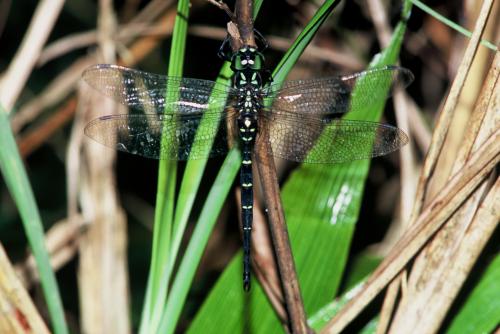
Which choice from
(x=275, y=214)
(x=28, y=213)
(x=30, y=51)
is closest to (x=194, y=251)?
(x=275, y=214)

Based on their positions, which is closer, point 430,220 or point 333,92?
point 430,220

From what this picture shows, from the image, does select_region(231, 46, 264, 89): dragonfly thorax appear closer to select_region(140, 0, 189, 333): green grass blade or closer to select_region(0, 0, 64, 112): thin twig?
select_region(140, 0, 189, 333): green grass blade

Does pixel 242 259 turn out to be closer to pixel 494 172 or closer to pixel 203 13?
pixel 494 172

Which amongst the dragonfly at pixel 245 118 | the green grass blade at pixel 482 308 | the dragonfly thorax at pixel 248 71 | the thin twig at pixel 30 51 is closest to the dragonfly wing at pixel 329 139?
the dragonfly at pixel 245 118

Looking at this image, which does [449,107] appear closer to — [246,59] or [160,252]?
[246,59]

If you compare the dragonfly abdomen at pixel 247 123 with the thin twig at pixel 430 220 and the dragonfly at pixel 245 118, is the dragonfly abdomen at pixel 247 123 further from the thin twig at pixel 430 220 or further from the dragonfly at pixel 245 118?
the thin twig at pixel 430 220

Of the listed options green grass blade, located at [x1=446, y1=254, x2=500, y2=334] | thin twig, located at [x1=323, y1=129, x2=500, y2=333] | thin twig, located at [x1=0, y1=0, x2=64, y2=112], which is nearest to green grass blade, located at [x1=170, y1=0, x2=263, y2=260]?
thin twig, located at [x1=323, y1=129, x2=500, y2=333]

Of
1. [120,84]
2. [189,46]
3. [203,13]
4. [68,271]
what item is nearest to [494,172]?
[120,84]

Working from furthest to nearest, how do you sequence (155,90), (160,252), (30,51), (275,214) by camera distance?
(30,51) → (155,90) → (160,252) → (275,214)
